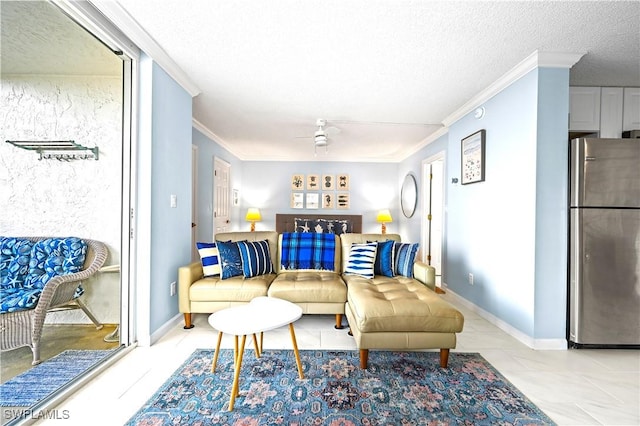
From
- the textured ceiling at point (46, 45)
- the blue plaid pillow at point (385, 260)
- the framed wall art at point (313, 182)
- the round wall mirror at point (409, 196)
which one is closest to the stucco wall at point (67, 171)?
the textured ceiling at point (46, 45)

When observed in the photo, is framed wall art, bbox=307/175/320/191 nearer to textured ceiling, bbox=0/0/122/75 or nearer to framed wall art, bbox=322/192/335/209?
framed wall art, bbox=322/192/335/209

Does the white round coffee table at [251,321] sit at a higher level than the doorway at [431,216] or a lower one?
lower

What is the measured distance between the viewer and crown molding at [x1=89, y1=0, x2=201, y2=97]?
1840 mm

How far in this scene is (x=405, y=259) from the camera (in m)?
2.96

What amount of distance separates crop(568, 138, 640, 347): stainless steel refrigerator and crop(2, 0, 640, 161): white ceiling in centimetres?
87

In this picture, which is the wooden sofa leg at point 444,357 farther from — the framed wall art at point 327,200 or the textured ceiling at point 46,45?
the framed wall art at point 327,200

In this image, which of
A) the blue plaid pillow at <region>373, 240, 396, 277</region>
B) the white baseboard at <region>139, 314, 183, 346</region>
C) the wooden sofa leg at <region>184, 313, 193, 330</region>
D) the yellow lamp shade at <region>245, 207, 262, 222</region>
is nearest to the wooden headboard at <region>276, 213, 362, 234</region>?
the yellow lamp shade at <region>245, 207, 262, 222</region>

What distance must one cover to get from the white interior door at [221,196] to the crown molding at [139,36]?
2.33 m

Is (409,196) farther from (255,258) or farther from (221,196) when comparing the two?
(255,258)

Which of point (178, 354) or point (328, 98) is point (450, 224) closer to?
point (328, 98)

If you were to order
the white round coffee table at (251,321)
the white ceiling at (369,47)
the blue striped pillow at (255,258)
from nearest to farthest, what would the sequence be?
the white round coffee table at (251,321) < the white ceiling at (369,47) < the blue striped pillow at (255,258)

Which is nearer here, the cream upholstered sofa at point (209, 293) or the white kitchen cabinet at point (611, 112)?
the cream upholstered sofa at point (209, 293)

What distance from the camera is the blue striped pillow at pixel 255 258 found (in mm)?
2863

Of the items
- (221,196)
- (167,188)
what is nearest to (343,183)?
(221,196)
